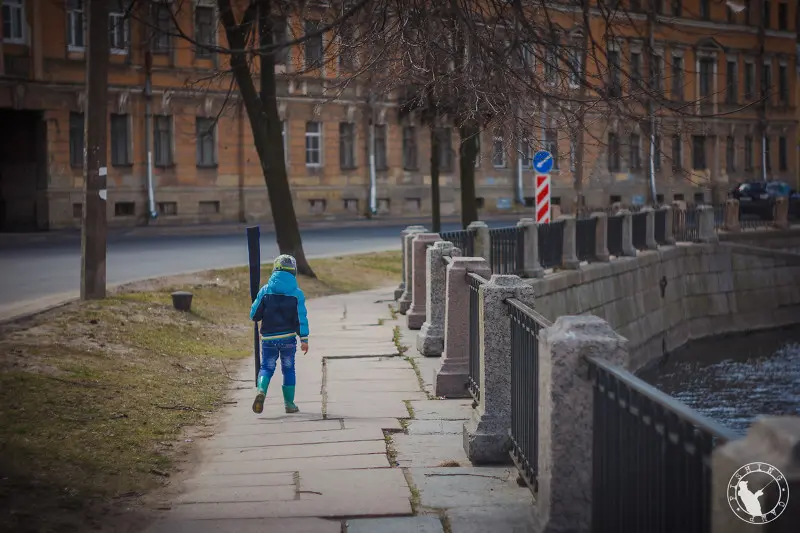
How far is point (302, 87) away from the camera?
143ft

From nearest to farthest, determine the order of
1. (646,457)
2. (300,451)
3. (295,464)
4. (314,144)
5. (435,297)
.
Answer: (646,457) < (295,464) < (300,451) < (435,297) < (314,144)

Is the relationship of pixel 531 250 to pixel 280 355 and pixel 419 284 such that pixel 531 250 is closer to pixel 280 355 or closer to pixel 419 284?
pixel 419 284

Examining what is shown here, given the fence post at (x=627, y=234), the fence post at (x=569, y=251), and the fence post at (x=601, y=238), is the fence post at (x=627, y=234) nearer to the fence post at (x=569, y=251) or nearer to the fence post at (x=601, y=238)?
the fence post at (x=601, y=238)

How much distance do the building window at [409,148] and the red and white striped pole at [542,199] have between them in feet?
85.8

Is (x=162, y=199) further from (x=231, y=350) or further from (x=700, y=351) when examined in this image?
(x=231, y=350)

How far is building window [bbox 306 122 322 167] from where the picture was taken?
1759 inches

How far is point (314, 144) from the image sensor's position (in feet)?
147

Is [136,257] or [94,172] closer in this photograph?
[94,172]

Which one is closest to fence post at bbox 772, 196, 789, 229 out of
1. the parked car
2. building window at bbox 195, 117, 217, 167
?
the parked car

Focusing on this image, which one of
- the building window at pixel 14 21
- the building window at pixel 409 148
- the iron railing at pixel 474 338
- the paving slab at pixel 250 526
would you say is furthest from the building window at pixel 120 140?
the paving slab at pixel 250 526

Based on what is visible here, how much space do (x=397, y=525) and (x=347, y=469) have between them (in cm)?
139

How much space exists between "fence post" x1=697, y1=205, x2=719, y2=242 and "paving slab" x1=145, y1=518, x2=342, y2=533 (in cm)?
2610

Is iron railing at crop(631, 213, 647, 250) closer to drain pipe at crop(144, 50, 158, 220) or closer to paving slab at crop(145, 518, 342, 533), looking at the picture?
drain pipe at crop(144, 50, 158, 220)

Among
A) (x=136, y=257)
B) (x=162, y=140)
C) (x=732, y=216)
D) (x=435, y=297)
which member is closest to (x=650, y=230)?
(x=732, y=216)
